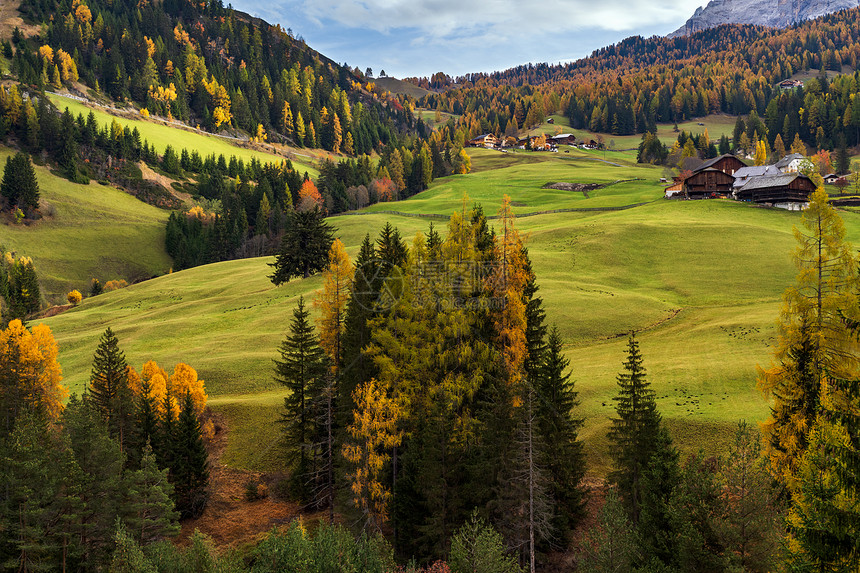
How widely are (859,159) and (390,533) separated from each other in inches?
7474

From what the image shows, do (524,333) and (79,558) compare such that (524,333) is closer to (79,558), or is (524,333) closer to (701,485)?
(701,485)

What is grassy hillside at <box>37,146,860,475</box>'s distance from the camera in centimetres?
4131

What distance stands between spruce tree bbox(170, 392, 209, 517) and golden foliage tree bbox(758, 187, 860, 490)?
1443 inches

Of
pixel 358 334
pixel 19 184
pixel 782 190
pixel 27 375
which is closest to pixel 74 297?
pixel 19 184

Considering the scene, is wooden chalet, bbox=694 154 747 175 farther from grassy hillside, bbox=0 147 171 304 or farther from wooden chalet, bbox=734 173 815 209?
grassy hillside, bbox=0 147 171 304

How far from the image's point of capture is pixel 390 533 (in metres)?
34.4

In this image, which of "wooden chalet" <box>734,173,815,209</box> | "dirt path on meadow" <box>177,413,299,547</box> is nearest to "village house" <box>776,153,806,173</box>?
"wooden chalet" <box>734,173,815,209</box>

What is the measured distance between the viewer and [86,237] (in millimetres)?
133000

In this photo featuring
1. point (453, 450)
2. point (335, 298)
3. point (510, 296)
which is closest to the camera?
point (453, 450)

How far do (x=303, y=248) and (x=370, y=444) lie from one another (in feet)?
183

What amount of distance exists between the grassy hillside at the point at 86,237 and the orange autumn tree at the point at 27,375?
70074mm

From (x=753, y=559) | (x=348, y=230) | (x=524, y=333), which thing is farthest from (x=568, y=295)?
(x=348, y=230)

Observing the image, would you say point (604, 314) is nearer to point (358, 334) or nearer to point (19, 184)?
→ point (358, 334)

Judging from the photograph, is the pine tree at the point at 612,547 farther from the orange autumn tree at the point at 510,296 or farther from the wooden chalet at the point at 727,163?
the wooden chalet at the point at 727,163
